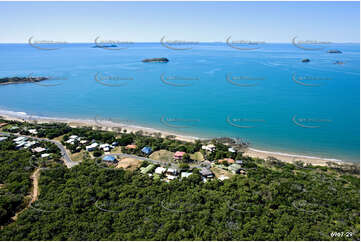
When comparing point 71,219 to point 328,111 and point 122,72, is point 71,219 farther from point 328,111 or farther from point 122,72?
point 122,72

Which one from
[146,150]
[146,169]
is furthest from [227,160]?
[146,150]

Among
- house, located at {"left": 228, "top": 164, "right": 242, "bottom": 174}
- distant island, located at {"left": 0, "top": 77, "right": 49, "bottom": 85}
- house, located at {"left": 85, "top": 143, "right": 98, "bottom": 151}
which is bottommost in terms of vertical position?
house, located at {"left": 228, "top": 164, "right": 242, "bottom": 174}

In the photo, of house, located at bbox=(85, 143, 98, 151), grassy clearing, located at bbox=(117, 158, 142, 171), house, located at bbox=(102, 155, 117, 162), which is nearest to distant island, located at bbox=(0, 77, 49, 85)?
house, located at bbox=(85, 143, 98, 151)

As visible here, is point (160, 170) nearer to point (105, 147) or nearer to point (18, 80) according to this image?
point (105, 147)

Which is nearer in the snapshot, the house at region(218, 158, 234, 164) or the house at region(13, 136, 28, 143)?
the house at region(218, 158, 234, 164)

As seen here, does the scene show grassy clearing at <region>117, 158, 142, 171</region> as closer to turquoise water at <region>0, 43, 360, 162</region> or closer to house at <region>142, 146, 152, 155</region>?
house at <region>142, 146, 152, 155</region>

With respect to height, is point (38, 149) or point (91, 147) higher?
point (38, 149)

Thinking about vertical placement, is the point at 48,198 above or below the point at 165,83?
below

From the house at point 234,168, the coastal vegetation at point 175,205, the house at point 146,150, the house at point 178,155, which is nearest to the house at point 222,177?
the coastal vegetation at point 175,205

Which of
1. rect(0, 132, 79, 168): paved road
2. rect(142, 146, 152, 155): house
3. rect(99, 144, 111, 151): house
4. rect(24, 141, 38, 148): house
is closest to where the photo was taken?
rect(0, 132, 79, 168): paved road

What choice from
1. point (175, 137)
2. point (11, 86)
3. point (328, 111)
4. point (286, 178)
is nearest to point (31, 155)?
point (175, 137)

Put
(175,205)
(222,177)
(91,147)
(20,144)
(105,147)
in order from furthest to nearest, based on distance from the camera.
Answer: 1. (105,147)
2. (91,147)
3. (20,144)
4. (222,177)
5. (175,205)
